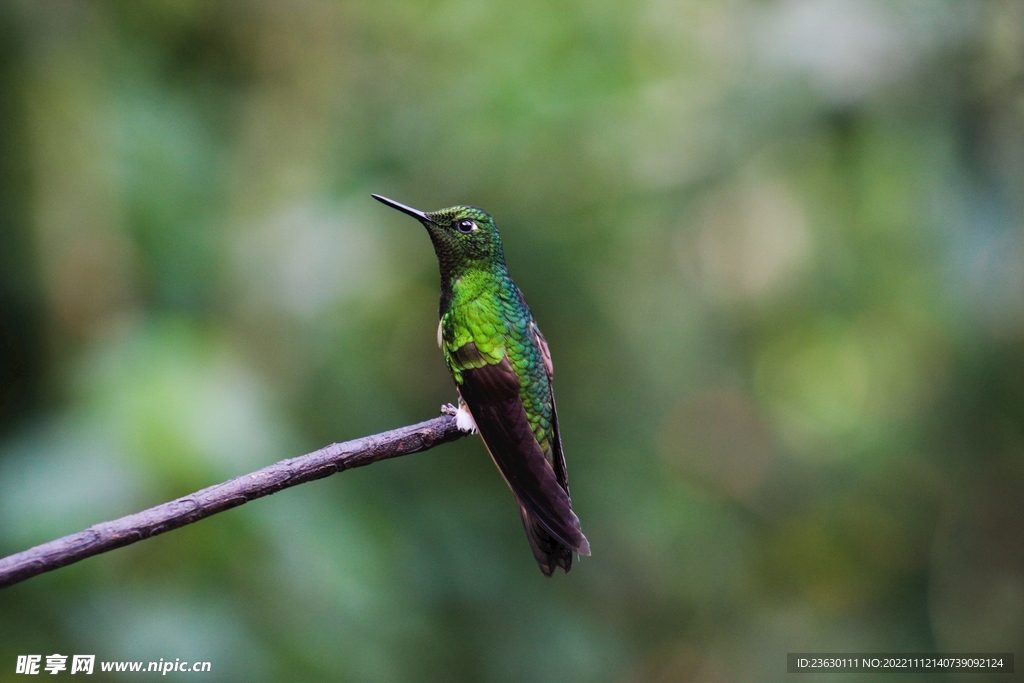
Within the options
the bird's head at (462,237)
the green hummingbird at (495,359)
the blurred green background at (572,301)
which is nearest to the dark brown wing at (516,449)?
the green hummingbird at (495,359)

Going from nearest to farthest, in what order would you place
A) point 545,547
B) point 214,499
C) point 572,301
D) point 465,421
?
point 214,499, point 545,547, point 465,421, point 572,301

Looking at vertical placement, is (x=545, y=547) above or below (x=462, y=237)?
below

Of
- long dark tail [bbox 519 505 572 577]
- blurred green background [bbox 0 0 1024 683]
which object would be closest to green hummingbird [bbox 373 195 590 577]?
long dark tail [bbox 519 505 572 577]

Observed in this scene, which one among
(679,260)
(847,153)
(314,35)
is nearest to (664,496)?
(679,260)

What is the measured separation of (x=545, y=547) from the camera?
1.27 metres

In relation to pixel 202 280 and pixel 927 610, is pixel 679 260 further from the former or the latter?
pixel 202 280

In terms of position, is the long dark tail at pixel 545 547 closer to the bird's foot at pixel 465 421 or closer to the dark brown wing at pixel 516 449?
the dark brown wing at pixel 516 449

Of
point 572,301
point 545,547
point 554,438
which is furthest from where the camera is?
point 572,301

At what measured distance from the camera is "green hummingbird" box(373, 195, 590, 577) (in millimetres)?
1308

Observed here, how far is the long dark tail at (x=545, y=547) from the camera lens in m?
1.26

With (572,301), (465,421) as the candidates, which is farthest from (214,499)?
(572,301)

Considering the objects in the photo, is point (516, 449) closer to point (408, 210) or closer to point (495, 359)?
point (495, 359)

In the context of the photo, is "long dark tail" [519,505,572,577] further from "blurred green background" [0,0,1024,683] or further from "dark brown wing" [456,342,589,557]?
"blurred green background" [0,0,1024,683]

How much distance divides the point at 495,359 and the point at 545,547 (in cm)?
40
